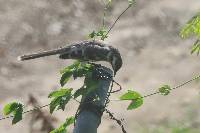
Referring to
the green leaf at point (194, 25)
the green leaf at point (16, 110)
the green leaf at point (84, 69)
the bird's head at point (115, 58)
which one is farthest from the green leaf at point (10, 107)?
the green leaf at point (194, 25)

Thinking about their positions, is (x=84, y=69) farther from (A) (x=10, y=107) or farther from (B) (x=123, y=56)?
(B) (x=123, y=56)

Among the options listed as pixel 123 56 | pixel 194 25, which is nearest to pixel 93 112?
pixel 194 25

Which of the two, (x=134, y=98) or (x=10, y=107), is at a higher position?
(x=134, y=98)

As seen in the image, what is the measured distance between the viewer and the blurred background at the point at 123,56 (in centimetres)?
1011

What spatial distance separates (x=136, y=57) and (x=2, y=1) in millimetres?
4373

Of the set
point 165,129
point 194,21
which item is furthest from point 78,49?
point 165,129

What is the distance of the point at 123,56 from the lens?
12422 mm

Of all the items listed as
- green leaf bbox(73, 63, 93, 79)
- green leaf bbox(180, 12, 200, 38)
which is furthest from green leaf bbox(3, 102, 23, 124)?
green leaf bbox(180, 12, 200, 38)

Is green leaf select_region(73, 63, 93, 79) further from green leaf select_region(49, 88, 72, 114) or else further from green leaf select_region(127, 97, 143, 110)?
green leaf select_region(127, 97, 143, 110)

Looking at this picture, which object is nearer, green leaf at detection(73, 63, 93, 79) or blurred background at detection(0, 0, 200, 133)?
green leaf at detection(73, 63, 93, 79)

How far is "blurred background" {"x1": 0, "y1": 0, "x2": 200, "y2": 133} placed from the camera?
33.2ft

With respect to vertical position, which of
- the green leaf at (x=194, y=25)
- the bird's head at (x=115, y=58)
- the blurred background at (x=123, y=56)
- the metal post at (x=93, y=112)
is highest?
the blurred background at (x=123, y=56)

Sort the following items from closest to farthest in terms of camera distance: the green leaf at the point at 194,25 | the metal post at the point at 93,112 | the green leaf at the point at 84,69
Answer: the metal post at the point at 93,112 < the green leaf at the point at 84,69 < the green leaf at the point at 194,25

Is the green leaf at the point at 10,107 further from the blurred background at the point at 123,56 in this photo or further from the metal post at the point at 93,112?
the blurred background at the point at 123,56
